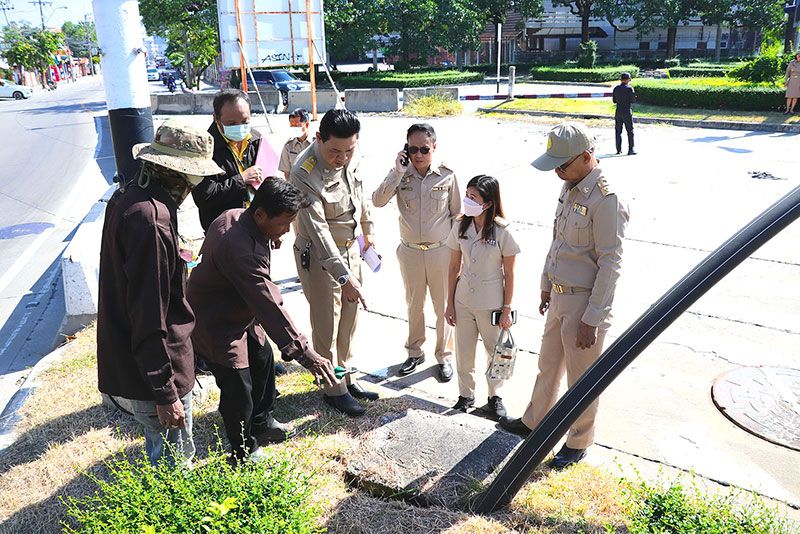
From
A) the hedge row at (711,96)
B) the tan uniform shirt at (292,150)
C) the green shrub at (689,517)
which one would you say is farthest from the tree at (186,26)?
the green shrub at (689,517)

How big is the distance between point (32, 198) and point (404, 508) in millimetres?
11805

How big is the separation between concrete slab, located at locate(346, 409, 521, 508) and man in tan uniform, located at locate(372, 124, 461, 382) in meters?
1.05

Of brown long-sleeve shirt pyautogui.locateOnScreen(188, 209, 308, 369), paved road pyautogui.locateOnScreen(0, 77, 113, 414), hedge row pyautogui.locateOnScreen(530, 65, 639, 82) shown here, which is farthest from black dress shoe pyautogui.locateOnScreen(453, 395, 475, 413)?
hedge row pyautogui.locateOnScreen(530, 65, 639, 82)

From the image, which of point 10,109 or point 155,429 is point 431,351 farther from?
point 10,109

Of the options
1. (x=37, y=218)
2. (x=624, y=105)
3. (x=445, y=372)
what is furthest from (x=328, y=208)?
(x=624, y=105)

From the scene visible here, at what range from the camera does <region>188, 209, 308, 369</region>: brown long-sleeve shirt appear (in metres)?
2.93

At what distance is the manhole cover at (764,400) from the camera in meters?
4.05

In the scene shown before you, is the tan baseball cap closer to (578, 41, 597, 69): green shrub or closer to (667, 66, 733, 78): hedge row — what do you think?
(667, 66, 733, 78): hedge row

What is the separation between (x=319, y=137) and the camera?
12.8ft

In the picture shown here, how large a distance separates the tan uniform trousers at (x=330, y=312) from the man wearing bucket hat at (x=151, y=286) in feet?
4.28

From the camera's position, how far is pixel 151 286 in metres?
2.53

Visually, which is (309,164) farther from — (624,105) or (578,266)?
(624,105)

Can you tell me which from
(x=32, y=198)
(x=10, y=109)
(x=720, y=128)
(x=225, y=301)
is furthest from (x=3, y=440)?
(x=10, y=109)

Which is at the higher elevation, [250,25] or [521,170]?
[250,25]
